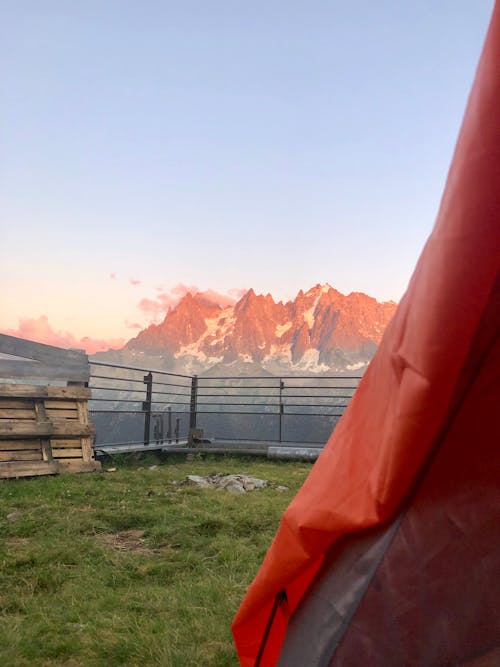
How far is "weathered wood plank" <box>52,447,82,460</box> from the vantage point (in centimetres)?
568

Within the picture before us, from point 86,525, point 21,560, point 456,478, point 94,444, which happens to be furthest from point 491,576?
point 94,444

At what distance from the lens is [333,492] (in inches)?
40.3

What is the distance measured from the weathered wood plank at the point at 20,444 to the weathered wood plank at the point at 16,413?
0.26 meters

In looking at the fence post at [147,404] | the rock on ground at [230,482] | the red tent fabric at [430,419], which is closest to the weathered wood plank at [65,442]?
the rock on ground at [230,482]

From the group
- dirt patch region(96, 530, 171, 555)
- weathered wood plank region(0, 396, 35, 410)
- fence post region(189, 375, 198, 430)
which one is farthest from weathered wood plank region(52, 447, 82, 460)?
fence post region(189, 375, 198, 430)

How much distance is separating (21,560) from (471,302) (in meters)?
2.58

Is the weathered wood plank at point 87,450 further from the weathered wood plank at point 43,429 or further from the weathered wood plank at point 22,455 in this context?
the weathered wood plank at point 22,455

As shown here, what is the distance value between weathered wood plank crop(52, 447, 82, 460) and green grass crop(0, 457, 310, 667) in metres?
0.92

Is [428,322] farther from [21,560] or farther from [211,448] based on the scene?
[211,448]

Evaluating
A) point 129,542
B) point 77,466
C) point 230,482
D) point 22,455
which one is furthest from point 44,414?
point 129,542

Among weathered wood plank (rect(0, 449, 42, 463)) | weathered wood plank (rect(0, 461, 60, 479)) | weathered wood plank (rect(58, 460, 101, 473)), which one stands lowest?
weathered wood plank (rect(58, 460, 101, 473))

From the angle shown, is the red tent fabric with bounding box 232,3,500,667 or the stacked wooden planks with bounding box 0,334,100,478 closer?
the red tent fabric with bounding box 232,3,500,667

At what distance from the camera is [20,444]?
17.7ft

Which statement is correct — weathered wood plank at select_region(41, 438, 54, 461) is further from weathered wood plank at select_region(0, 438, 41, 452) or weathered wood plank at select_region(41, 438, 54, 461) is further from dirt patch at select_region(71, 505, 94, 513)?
dirt patch at select_region(71, 505, 94, 513)
